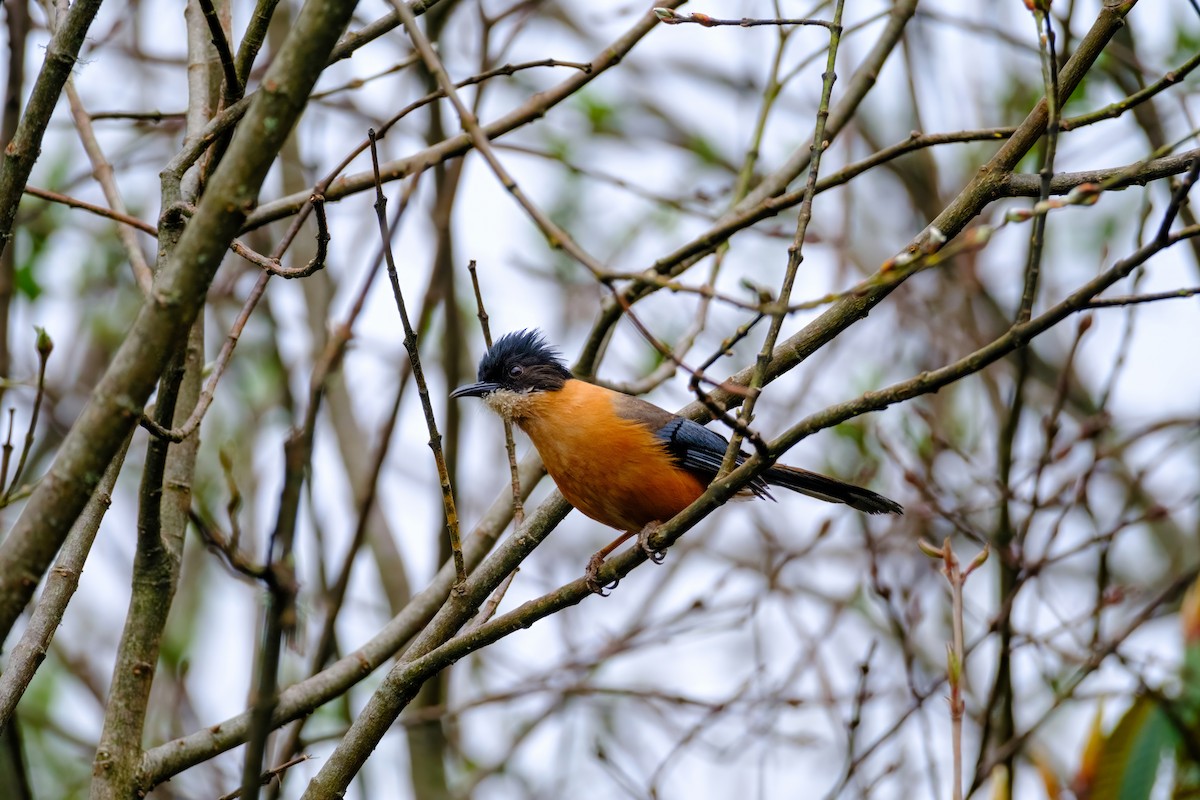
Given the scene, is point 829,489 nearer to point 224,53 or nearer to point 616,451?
point 616,451

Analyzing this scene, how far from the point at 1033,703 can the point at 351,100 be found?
Result: 698 centimetres

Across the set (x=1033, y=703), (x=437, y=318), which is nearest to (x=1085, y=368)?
(x=1033, y=703)

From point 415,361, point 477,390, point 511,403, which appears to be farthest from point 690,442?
point 415,361

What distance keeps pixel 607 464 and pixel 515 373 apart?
933mm

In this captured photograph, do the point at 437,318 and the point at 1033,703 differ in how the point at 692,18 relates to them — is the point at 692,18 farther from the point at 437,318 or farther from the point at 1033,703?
the point at 1033,703

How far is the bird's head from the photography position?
19.0ft

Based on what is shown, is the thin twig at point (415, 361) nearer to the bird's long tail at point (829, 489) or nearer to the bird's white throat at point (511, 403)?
the bird's long tail at point (829, 489)

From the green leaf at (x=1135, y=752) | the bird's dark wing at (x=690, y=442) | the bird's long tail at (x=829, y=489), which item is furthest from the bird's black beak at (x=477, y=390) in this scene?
the green leaf at (x=1135, y=752)

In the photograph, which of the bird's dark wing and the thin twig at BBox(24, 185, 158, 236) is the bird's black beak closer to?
the bird's dark wing

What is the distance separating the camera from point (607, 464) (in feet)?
17.2

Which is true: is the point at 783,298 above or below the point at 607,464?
below

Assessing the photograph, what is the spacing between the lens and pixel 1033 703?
9711 millimetres

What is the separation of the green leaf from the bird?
1.27 m

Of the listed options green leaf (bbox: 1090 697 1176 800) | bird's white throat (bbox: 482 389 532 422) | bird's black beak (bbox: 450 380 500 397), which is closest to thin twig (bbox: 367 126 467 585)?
bird's white throat (bbox: 482 389 532 422)
